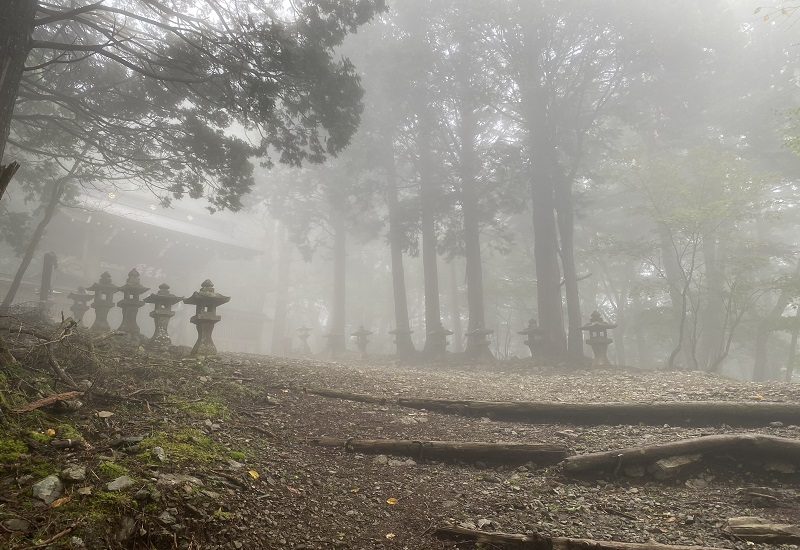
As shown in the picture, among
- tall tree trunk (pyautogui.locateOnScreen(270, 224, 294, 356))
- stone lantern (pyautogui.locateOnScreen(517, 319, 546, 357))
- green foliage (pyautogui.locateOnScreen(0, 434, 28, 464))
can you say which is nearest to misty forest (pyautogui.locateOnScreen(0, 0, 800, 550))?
green foliage (pyautogui.locateOnScreen(0, 434, 28, 464))

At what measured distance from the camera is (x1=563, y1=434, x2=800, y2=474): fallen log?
4211 millimetres

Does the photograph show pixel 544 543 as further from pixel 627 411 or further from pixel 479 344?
pixel 479 344

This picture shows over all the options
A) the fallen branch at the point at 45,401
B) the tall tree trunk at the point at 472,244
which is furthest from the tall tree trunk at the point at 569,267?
the fallen branch at the point at 45,401

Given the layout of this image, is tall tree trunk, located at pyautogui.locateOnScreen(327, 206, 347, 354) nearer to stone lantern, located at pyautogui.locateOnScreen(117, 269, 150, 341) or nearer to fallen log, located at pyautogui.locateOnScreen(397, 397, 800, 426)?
stone lantern, located at pyautogui.locateOnScreen(117, 269, 150, 341)

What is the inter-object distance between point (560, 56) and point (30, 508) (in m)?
15.2

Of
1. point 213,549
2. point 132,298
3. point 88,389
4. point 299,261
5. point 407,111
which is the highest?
point 407,111

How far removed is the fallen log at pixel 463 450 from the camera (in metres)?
4.44

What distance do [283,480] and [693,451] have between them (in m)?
3.81

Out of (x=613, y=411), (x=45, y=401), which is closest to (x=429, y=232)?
(x=613, y=411)

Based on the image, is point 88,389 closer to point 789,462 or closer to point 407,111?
point 789,462

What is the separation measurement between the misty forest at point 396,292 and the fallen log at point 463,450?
0.03 m

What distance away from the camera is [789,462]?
4293mm

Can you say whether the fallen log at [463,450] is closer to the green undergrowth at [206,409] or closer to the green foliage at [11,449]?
the green undergrowth at [206,409]

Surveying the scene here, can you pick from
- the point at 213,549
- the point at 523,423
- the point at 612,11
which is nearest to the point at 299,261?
the point at 612,11
